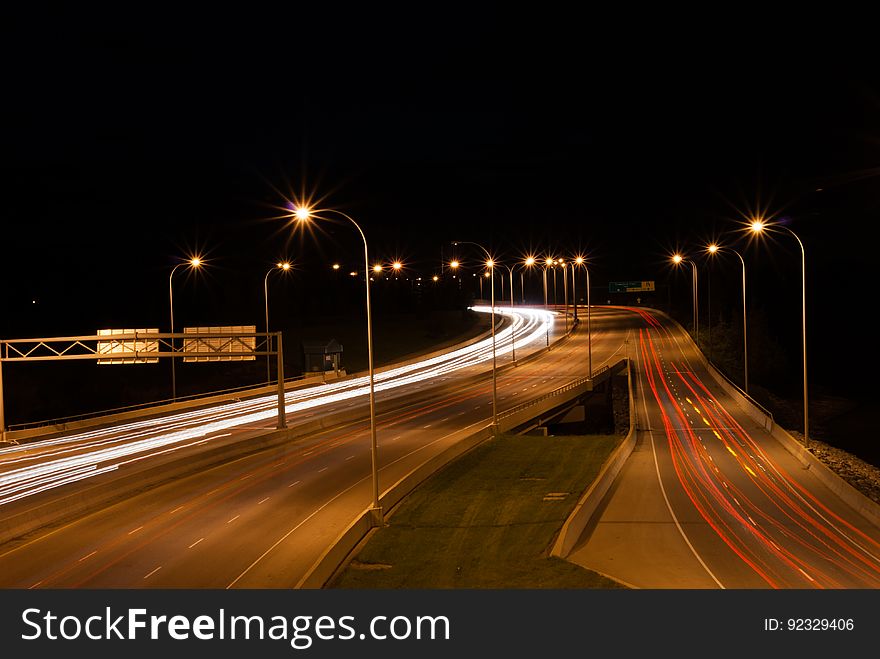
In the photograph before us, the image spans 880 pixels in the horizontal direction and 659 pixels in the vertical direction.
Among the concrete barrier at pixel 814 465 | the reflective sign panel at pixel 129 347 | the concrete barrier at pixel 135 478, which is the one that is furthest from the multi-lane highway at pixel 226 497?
the concrete barrier at pixel 814 465

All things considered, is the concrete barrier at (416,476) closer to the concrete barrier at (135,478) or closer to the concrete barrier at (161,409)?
the concrete barrier at (135,478)

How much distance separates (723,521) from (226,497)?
1829 cm

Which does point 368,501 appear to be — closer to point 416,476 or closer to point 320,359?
point 416,476

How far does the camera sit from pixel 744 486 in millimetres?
35281

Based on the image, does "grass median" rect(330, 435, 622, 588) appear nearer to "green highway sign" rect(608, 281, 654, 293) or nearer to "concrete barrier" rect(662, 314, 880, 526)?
"concrete barrier" rect(662, 314, 880, 526)

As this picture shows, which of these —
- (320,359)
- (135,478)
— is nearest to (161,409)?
(320,359)

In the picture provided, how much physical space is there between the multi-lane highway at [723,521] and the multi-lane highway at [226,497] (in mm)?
9358

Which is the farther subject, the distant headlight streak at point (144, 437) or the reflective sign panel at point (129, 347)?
the reflective sign panel at point (129, 347)

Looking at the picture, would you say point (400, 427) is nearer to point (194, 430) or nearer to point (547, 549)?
point (194, 430)

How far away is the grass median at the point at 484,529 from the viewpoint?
20766 mm

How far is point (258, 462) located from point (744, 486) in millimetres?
21934

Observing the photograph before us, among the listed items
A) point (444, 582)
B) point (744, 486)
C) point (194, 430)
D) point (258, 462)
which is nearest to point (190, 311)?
point (194, 430)

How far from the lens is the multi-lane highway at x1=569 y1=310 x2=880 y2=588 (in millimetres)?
22781

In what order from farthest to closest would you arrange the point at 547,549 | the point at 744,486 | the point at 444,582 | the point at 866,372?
the point at 866,372 < the point at 744,486 < the point at 547,549 < the point at 444,582
